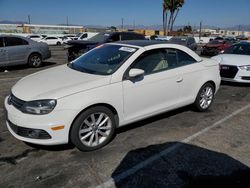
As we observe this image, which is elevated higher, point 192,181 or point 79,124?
point 79,124

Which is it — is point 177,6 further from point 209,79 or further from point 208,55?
point 209,79

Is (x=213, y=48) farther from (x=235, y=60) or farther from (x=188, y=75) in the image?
(x=188, y=75)

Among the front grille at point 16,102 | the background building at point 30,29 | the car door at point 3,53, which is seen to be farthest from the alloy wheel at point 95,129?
the background building at point 30,29

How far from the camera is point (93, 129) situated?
3.78m

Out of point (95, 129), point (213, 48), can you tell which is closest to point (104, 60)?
point (95, 129)

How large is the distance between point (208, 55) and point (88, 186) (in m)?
18.7

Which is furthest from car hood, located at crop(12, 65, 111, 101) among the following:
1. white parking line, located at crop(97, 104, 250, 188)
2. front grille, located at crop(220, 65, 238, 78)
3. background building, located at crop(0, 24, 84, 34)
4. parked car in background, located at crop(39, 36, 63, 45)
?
background building, located at crop(0, 24, 84, 34)

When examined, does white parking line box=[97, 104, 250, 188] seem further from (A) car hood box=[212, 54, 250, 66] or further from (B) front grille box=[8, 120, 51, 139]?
(A) car hood box=[212, 54, 250, 66]

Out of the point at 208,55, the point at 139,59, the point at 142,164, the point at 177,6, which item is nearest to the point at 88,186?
the point at 142,164

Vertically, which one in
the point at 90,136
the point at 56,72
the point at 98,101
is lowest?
the point at 90,136

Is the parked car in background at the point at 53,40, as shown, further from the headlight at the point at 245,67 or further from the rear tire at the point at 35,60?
the headlight at the point at 245,67

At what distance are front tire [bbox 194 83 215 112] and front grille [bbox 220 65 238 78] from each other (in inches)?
108

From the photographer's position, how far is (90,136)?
3.78m

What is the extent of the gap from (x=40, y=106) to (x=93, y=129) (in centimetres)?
84
